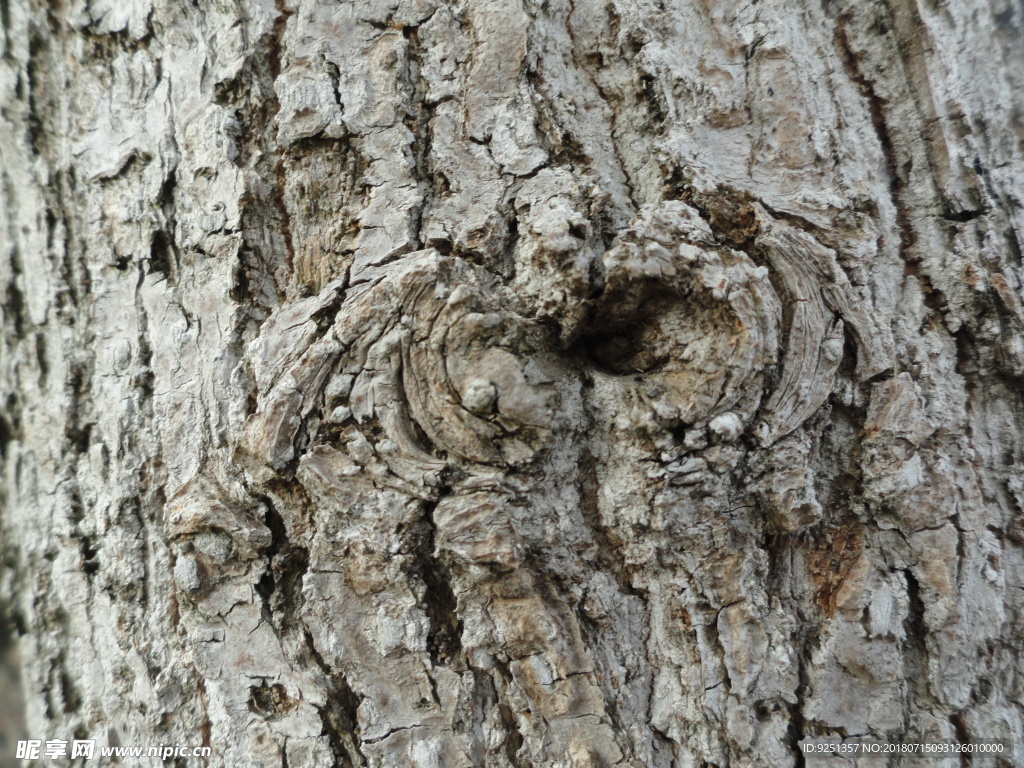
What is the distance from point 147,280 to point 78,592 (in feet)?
2.18

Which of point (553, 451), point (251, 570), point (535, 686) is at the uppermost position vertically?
point (553, 451)

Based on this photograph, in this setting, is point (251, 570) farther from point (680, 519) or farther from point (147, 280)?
point (680, 519)

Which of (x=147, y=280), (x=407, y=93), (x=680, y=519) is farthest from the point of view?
(x=147, y=280)

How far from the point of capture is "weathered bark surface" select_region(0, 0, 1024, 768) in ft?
3.14

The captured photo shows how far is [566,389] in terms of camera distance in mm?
1008

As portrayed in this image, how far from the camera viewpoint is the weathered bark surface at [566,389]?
958 millimetres

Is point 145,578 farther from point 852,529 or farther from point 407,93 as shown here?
point 852,529

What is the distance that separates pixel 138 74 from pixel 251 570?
3.50 ft

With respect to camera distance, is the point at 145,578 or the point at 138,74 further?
the point at 138,74

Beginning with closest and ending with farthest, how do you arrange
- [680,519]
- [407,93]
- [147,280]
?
[680,519], [407,93], [147,280]

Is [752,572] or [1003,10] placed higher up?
[1003,10]

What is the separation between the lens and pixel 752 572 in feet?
3.23

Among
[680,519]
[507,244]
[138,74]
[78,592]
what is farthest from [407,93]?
[78,592]

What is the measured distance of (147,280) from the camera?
3.91 ft
